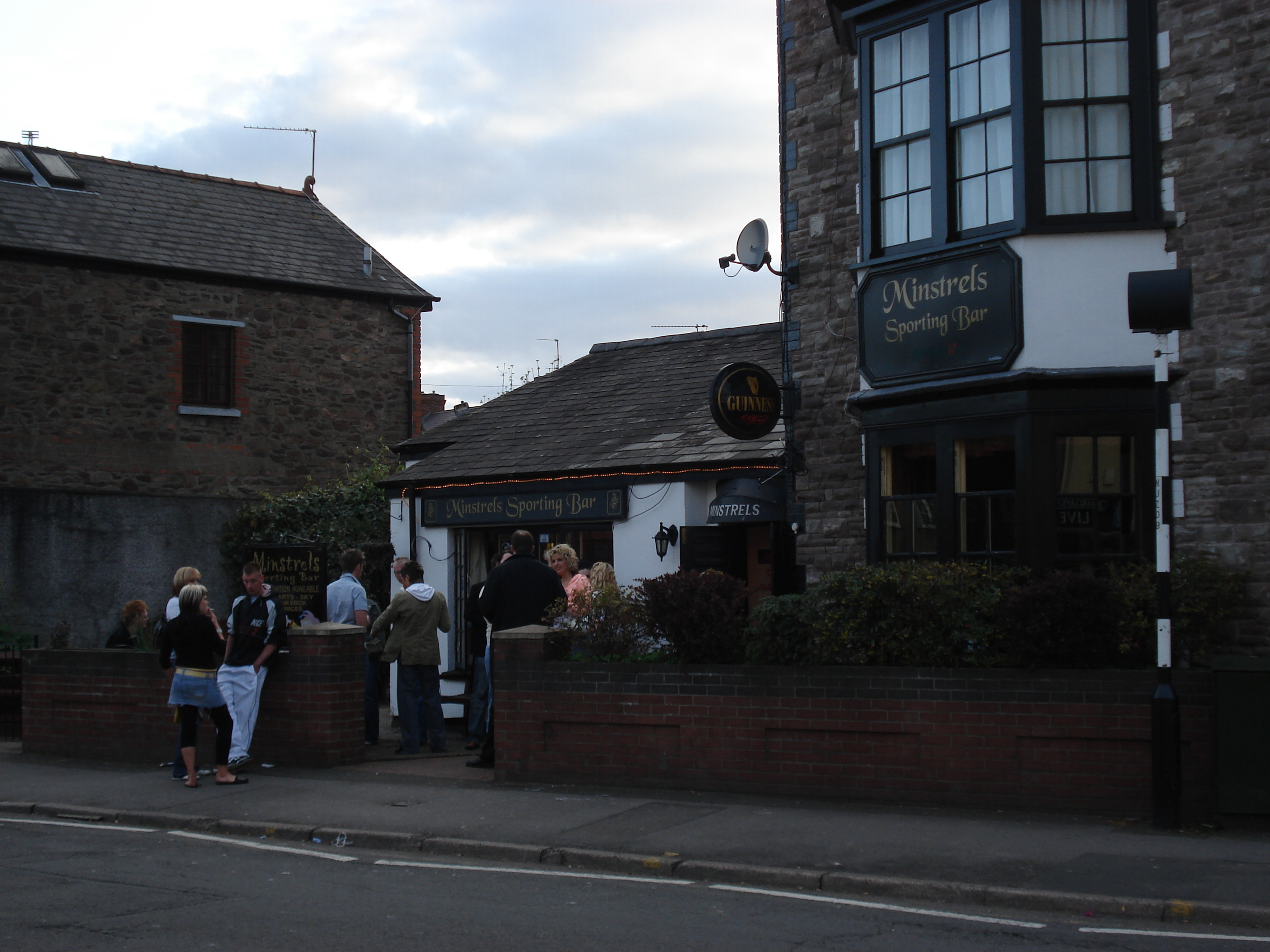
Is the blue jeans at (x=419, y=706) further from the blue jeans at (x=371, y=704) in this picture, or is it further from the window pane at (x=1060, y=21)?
the window pane at (x=1060, y=21)

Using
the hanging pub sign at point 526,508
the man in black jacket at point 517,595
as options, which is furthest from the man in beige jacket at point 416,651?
the hanging pub sign at point 526,508

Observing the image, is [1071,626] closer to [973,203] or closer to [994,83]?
[973,203]

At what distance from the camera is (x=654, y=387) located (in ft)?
56.9

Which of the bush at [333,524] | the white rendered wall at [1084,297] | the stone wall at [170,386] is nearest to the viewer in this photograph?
the white rendered wall at [1084,297]

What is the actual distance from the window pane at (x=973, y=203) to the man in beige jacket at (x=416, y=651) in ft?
19.7

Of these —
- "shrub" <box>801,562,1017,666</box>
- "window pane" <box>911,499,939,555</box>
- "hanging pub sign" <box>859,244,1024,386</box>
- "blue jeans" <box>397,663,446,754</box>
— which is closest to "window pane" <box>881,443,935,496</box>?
"window pane" <box>911,499,939,555</box>

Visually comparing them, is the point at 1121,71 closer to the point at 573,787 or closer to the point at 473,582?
the point at 573,787

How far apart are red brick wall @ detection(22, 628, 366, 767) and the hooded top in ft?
1.50

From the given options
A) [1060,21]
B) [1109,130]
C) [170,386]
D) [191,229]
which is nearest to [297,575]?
[1109,130]

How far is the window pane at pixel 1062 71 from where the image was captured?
10.6 metres

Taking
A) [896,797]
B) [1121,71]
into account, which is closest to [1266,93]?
[1121,71]

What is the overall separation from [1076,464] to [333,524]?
12983 mm

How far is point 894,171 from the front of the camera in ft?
38.1

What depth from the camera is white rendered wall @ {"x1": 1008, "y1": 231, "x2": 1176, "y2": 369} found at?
33.8ft
